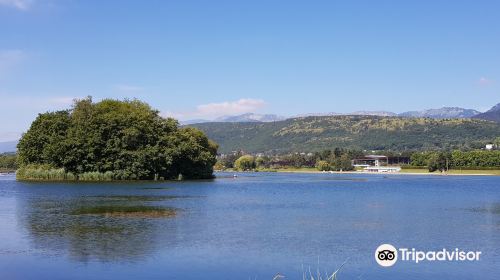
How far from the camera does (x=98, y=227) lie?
34250 millimetres

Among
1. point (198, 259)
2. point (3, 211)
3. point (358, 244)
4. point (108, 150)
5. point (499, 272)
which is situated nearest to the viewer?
point (499, 272)

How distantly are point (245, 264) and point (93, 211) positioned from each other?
24.5 metres

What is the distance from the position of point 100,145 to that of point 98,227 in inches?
2437

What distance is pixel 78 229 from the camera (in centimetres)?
3322

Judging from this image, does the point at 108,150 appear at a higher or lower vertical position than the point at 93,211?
higher

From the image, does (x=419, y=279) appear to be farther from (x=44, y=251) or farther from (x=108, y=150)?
(x=108, y=150)

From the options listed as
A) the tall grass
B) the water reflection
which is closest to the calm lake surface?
the water reflection

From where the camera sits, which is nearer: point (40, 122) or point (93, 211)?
point (93, 211)

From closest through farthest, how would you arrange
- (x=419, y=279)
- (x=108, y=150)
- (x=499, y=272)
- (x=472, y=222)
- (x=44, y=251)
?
(x=419, y=279), (x=499, y=272), (x=44, y=251), (x=472, y=222), (x=108, y=150)

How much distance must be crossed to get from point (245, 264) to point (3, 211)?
28.3m

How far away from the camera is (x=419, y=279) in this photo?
20.5 metres

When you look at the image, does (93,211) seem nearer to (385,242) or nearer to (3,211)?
(3,211)

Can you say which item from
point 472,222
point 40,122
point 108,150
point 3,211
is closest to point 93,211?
point 3,211

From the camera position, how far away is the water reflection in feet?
85.0
